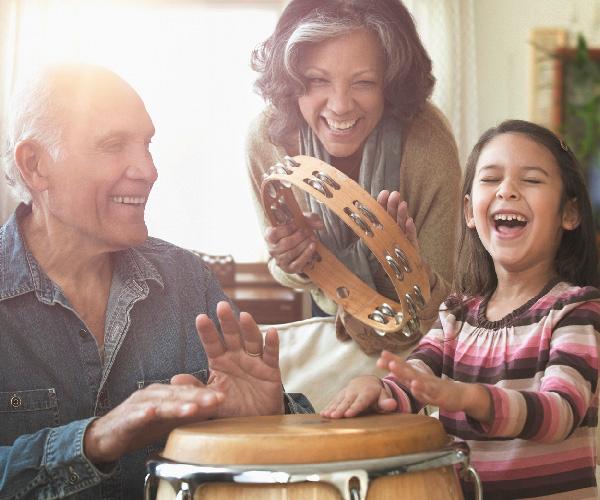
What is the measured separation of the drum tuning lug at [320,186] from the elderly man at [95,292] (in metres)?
0.23

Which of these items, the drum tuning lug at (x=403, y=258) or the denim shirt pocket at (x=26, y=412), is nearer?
the denim shirt pocket at (x=26, y=412)

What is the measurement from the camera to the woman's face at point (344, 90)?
59.7 inches

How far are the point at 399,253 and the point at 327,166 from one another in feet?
0.58

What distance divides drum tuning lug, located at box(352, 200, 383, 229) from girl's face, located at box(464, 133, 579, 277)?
0.48 ft

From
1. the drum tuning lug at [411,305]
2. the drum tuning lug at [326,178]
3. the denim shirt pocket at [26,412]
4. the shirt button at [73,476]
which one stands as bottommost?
the shirt button at [73,476]

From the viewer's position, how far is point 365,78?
1.52 m

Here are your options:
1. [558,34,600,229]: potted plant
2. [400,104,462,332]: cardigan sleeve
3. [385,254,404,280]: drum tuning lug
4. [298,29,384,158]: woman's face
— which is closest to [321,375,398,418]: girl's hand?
[385,254,404,280]: drum tuning lug

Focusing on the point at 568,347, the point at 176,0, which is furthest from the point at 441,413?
the point at 176,0

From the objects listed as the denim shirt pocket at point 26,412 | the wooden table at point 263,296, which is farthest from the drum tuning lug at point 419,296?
the denim shirt pocket at point 26,412

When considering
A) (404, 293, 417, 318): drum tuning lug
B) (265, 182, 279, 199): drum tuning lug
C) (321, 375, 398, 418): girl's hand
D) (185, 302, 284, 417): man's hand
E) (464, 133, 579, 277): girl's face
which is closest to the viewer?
(321, 375, 398, 418): girl's hand

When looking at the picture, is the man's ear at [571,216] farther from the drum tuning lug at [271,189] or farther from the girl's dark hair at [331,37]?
the drum tuning lug at [271,189]

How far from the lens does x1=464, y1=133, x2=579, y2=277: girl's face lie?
133 centimetres

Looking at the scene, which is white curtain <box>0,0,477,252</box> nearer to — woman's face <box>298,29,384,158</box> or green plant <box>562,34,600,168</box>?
woman's face <box>298,29,384,158</box>

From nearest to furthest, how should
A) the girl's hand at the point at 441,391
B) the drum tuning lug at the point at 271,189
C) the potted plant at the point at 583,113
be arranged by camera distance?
the girl's hand at the point at 441,391 < the drum tuning lug at the point at 271,189 < the potted plant at the point at 583,113
